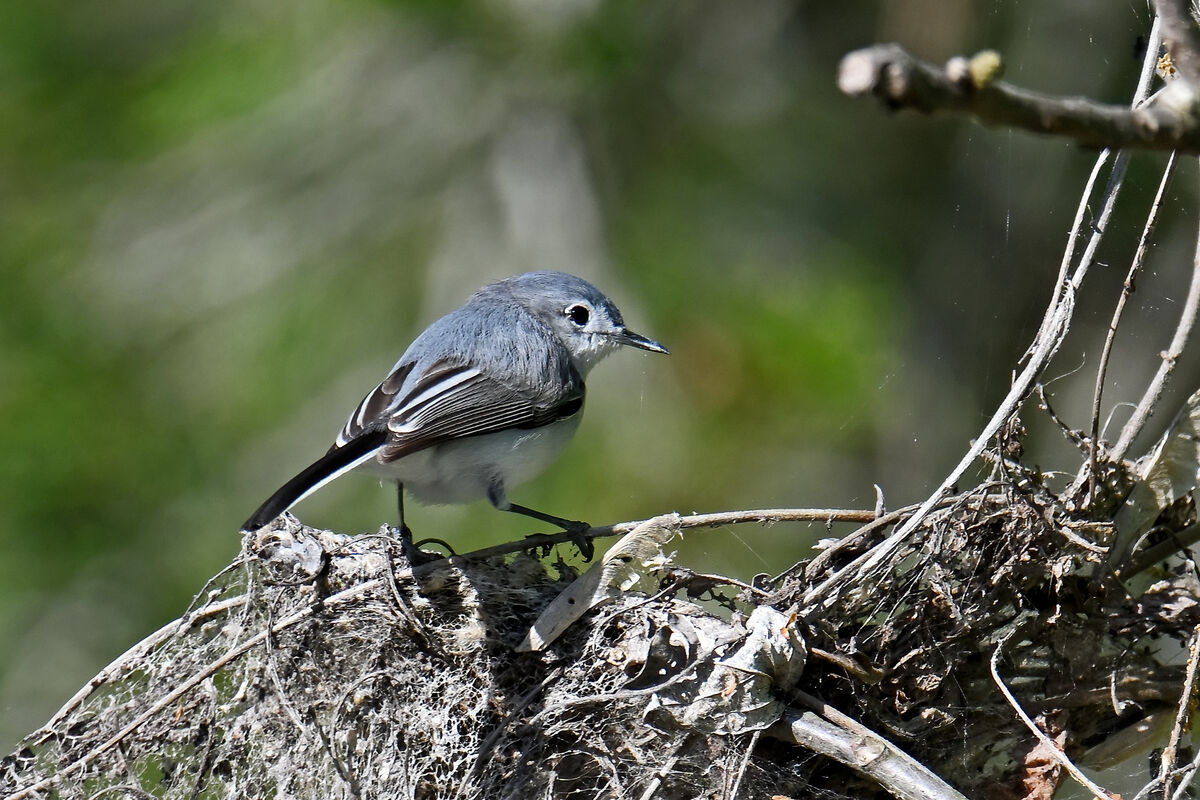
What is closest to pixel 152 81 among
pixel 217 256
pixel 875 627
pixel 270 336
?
pixel 217 256

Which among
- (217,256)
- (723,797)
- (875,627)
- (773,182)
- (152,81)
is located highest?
(152,81)

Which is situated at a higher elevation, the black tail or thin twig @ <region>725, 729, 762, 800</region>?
the black tail

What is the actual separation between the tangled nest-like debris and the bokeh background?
1.17m

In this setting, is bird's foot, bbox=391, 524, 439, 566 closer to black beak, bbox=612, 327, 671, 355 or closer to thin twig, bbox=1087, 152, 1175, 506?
black beak, bbox=612, 327, 671, 355

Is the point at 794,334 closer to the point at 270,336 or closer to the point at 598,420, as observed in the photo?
the point at 598,420

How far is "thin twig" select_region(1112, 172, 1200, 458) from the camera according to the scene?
6.23 ft

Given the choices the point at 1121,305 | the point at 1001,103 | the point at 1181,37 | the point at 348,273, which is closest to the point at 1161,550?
the point at 1121,305

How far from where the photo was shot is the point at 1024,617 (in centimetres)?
205

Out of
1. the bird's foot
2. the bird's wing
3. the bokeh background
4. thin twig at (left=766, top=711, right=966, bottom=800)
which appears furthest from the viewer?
the bokeh background

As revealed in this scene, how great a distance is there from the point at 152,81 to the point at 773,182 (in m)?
2.08

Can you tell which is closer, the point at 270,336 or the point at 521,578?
the point at 521,578

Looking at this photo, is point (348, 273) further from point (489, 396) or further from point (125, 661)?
point (125, 661)

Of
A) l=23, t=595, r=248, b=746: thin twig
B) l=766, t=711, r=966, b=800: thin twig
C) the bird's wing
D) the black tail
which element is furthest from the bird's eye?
l=766, t=711, r=966, b=800: thin twig

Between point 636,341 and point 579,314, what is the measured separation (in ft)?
0.56
